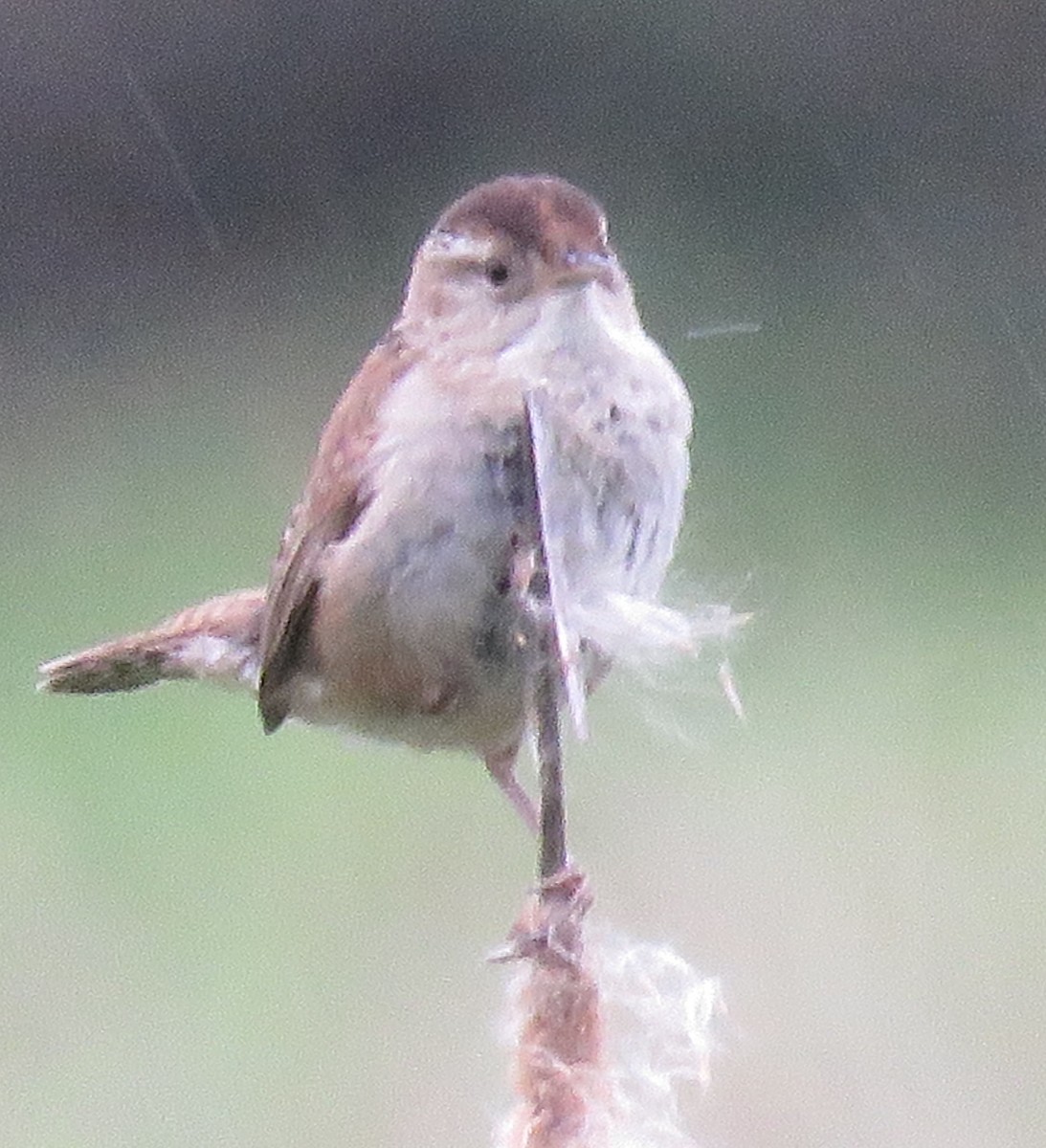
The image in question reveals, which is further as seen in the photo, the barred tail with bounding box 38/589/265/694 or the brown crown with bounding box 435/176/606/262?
the barred tail with bounding box 38/589/265/694

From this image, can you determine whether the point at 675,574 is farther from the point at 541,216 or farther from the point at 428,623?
the point at 541,216

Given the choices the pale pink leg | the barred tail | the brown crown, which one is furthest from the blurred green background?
the barred tail

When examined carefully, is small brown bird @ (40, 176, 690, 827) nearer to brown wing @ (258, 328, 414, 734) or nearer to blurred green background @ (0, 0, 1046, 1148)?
brown wing @ (258, 328, 414, 734)

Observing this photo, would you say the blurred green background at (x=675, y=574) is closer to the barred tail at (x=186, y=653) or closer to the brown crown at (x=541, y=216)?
the brown crown at (x=541, y=216)

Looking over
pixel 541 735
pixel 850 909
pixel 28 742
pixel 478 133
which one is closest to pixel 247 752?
pixel 28 742

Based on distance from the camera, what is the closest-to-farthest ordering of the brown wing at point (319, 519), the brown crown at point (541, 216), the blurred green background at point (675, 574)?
1. the brown crown at point (541, 216)
2. the brown wing at point (319, 519)
3. the blurred green background at point (675, 574)

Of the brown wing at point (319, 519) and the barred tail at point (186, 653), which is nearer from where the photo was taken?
the brown wing at point (319, 519)

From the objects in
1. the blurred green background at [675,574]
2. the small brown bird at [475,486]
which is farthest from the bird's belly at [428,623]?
the blurred green background at [675,574]
